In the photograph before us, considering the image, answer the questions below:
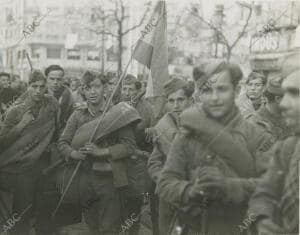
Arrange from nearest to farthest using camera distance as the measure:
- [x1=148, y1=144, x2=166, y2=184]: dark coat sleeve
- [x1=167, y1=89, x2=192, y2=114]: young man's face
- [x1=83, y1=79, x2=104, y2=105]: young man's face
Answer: [x1=148, y1=144, x2=166, y2=184]: dark coat sleeve, [x1=167, y1=89, x2=192, y2=114]: young man's face, [x1=83, y1=79, x2=104, y2=105]: young man's face

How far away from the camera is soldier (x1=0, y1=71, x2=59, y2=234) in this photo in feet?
21.4

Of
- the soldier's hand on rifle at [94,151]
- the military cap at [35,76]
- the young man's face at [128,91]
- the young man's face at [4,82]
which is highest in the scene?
the military cap at [35,76]

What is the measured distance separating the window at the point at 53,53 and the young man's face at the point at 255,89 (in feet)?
132

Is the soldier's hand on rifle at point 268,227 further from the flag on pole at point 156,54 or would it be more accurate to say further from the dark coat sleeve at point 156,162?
the flag on pole at point 156,54

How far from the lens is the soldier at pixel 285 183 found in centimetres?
303

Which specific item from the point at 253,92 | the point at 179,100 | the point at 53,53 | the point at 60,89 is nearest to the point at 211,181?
the point at 179,100

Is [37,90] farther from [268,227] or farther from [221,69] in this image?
[268,227]

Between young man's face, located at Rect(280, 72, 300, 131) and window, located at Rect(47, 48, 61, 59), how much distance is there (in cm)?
4360

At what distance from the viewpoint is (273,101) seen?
5621 mm

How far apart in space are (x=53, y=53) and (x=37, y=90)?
4018cm

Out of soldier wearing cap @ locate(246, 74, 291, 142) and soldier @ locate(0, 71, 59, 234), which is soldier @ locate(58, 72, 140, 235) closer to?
soldier @ locate(0, 71, 59, 234)

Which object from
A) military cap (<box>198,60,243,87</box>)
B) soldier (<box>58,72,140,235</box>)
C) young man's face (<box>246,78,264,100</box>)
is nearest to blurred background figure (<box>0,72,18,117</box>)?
soldier (<box>58,72,140,235</box>)

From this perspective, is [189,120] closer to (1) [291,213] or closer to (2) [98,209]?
(1) [291,213]

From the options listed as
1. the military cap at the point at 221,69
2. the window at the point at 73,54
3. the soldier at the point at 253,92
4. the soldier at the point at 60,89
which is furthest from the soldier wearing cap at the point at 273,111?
the window at the point at 73,54
